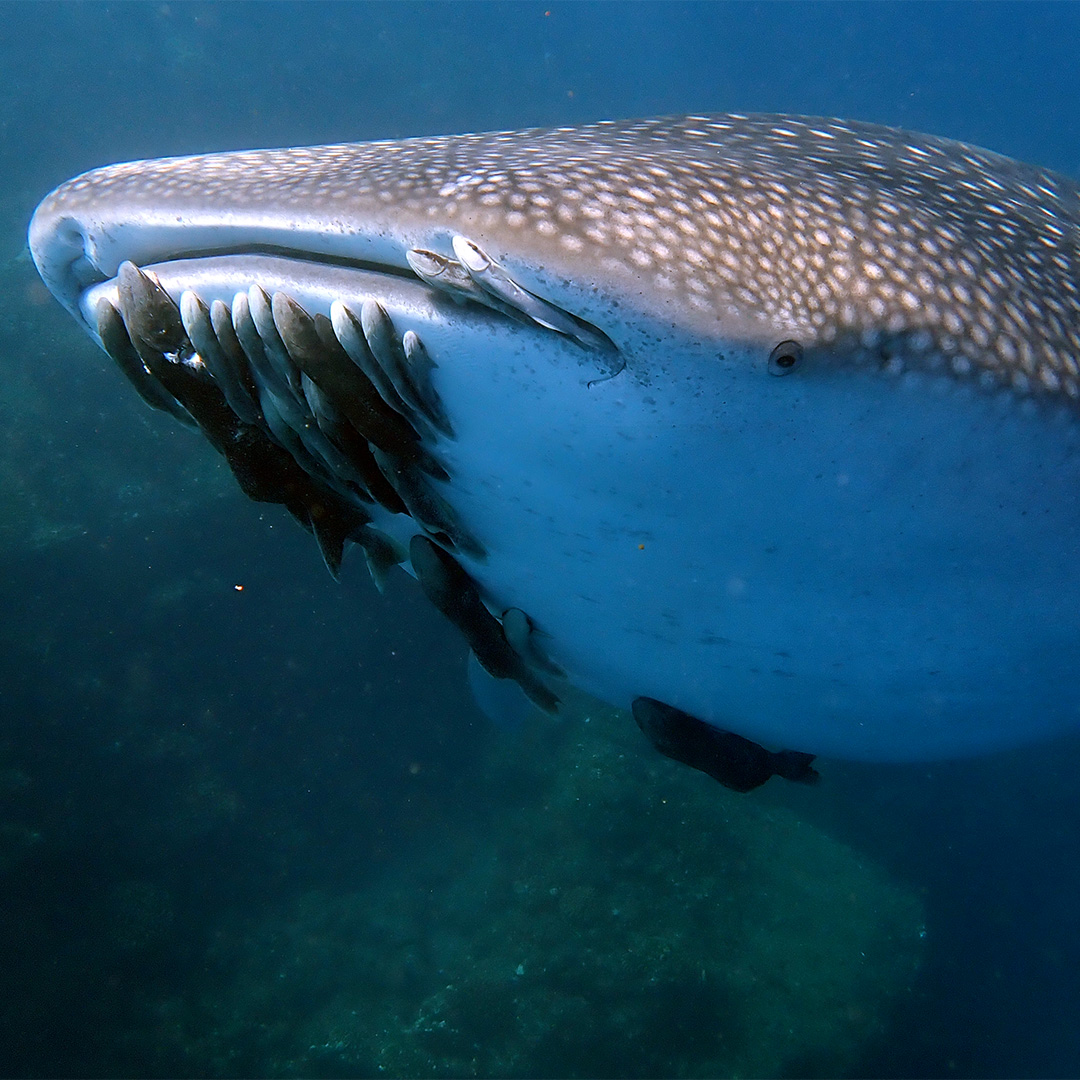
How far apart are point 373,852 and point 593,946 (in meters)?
3.05

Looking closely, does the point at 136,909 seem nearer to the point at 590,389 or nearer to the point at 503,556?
the point at 503,556

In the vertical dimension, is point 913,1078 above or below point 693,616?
below

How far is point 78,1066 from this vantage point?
708cm

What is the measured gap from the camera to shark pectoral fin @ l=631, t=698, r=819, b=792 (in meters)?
3.42

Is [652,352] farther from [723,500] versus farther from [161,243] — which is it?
[161,243]

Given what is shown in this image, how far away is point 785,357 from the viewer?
1375 millimetres

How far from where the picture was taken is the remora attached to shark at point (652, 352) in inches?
53.7

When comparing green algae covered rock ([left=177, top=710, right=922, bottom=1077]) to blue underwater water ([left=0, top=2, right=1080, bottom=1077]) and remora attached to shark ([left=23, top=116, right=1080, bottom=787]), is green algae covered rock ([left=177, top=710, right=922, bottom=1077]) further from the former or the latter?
remora attached to shark ([left=23, top=116, right=1080, bottom=787])

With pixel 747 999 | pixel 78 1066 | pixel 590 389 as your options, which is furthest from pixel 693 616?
pixel 78 1066

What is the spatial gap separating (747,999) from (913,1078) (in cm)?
239

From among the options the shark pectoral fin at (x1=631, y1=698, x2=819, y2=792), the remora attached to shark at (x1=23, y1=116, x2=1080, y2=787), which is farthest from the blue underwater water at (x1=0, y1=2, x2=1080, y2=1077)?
the remora attached to shark at (x1=23, y1=116, x2=1080, y2=787)

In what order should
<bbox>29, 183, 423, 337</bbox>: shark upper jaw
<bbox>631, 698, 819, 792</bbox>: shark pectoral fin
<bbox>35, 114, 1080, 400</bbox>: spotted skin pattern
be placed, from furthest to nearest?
<bbox>631, 698, 819, 792</bbox>: shark pectoral fin → <bbox>29, 183, 423, 337</bbox>: shark upper jaw → <bbox>35, 114, 1080, 400</bbox>: spotted skin pattern

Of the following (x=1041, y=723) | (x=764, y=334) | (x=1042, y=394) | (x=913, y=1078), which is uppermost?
(x=764, y=334)

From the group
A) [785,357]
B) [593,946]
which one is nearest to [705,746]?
[785,357]
